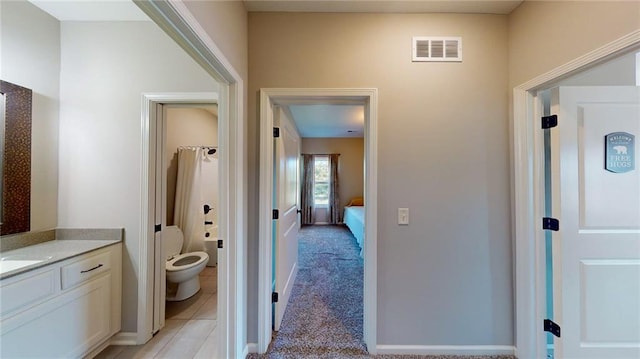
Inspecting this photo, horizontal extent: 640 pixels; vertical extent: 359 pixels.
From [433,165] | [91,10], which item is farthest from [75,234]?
[433,165]

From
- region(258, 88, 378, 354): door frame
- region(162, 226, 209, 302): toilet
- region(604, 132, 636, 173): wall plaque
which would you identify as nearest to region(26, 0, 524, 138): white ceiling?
region(258, 88, 378, 354): door frame

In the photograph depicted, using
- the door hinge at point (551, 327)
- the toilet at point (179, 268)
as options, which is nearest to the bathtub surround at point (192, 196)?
the toilet at point (179, 268)

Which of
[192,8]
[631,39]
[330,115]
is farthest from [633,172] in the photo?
[330,115]

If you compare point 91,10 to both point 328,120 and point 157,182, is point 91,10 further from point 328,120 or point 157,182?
point 328,120

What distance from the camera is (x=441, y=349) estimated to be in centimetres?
181

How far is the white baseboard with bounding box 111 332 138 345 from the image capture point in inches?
75.4

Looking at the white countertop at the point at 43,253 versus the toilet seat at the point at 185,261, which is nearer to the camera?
the white countertop at the point at 43,253

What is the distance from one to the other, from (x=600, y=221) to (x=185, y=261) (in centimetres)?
353

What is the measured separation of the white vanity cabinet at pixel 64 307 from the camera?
1.25m

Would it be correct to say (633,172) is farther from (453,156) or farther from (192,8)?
(192,8)

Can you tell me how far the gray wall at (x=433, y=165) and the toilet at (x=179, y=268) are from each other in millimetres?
1032

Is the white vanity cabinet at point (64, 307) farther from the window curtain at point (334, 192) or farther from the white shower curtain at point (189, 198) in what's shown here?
the window curtain at point (334, 192)

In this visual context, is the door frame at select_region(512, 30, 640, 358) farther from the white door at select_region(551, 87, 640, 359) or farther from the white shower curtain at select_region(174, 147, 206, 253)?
the white shower curtain at select_region(174, 147, 206, 253)

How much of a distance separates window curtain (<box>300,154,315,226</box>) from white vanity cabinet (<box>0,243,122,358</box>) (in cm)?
508
